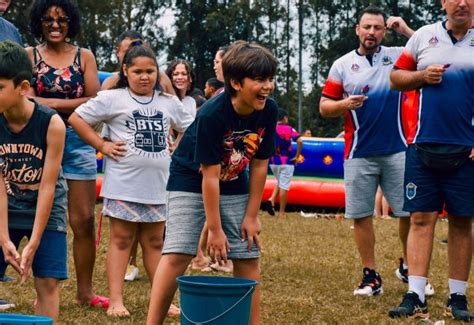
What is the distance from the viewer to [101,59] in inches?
1887

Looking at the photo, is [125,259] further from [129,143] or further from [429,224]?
[429,224]

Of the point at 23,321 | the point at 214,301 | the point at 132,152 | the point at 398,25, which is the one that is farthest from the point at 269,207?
the point at 23,321

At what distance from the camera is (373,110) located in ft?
21.4

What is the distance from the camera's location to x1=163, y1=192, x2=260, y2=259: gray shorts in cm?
437

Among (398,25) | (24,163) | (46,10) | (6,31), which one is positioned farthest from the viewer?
(398,25)

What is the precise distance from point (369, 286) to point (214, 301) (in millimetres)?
2934

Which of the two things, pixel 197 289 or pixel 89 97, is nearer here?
pixel 197 289

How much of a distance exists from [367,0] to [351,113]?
140 ft

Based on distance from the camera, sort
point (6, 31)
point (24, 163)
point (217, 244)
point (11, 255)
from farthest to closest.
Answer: point (6, 31) < point (217, 244) < point (24, 163) < point (11, 255)

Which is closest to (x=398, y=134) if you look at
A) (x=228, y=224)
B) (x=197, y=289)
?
(x=228, y=224)

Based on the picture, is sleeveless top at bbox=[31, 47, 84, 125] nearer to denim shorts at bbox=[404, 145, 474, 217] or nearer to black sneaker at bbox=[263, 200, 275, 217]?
denim shorts at bbox=[404, 145, 474, 217]

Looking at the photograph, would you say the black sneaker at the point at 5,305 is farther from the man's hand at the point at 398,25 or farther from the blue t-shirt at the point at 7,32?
the man's hand at the point at 398,25

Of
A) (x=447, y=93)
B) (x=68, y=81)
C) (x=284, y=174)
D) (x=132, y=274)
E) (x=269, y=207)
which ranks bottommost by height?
(x=269, y=207)

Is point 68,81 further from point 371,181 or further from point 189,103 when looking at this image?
point 371,181
